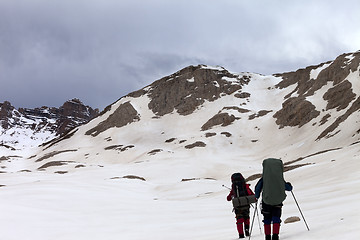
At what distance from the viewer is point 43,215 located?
45.6ft

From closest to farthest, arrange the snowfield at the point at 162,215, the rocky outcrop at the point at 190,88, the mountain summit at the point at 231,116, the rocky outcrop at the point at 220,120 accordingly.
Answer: the snowfield at the point at 162,215 < the mountain summit at the point at 231,116 < the rocky outcrop at the point at 220,120 < the rocky outcrop at the point at 190,88

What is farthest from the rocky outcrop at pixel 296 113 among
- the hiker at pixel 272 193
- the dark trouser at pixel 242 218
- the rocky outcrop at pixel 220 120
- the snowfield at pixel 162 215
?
the hiker at pixel 272 193

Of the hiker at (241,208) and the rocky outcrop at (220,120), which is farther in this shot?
the rocky outcrop at (220,120)

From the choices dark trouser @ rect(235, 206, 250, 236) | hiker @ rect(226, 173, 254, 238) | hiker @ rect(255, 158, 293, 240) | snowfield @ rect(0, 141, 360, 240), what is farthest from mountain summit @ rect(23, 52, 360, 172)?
hiker @ rect(255, 158, 293, 240)

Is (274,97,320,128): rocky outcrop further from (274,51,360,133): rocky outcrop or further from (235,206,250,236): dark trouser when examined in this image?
(235,206,250,236): dark trouser

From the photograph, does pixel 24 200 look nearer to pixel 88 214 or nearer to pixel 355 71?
pixel 88 214

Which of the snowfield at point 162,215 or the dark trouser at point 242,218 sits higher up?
the snowfield at point 162,215

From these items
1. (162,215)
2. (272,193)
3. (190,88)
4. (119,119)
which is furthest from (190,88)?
(272,193)

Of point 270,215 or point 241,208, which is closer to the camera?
point 270,215

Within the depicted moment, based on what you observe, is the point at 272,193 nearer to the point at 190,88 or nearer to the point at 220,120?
the point at 220,120

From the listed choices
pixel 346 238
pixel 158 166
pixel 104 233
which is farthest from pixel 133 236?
pixel 158 166

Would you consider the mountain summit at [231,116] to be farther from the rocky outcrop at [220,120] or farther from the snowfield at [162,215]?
the snowfield at [162,215]

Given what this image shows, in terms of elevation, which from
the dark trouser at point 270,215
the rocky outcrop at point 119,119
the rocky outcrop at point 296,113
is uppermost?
the rocky outcrop at point 119,119

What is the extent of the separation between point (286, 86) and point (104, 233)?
112049 millimetres
